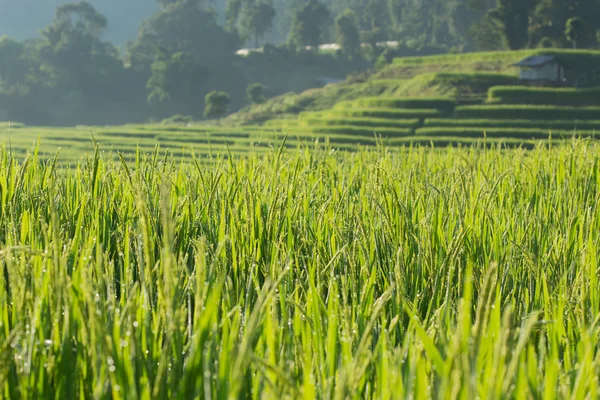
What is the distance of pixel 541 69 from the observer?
187 feet

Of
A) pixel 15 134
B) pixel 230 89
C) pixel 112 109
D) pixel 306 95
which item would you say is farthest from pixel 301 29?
pixel 15 134

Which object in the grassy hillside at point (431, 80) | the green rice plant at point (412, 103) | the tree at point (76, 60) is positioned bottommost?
the green rice plant at point (412, 103)

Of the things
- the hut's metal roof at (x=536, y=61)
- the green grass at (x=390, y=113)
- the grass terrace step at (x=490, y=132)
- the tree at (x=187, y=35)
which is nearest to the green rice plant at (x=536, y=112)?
the green grass at (x=390, y=113)

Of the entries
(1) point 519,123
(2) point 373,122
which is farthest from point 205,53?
(1) point 519,123

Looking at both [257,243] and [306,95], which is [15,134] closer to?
[306,95]

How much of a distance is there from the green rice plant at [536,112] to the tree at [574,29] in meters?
28.6

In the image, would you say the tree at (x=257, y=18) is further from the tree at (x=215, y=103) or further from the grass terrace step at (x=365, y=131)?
the grass terrace step at (x=365, y=131)

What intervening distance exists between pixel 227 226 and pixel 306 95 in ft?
236

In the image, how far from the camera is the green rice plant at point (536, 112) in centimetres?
4716

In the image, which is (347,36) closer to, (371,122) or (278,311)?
(371,122)

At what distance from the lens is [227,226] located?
8.48 feet

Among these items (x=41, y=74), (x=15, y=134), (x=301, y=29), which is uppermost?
(x=301, y=29)

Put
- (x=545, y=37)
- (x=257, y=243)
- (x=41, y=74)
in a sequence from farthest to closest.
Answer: (x=41, y=74) → (x=545, y=37) → (x=257, y=243)

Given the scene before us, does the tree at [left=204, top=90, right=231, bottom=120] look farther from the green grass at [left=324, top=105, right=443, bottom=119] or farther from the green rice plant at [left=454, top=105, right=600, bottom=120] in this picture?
the green rice plant at [left=454, top=105, right=600, bottom=120]
